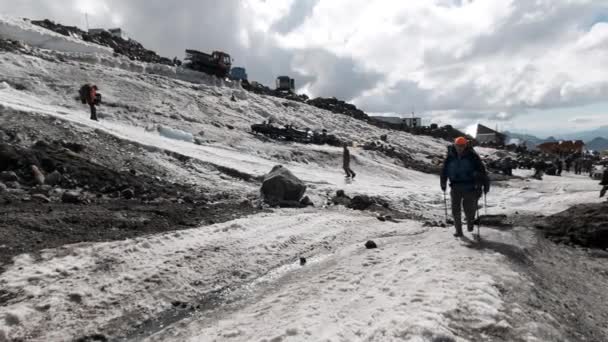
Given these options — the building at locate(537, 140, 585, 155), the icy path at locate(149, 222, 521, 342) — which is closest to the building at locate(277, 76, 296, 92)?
the building at locate(537, 140, 585, 155)

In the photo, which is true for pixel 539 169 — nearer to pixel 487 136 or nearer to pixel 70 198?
pixel 70 198

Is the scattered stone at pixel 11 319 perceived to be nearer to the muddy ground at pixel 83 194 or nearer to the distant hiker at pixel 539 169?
the muddy ground at pixel 83 194

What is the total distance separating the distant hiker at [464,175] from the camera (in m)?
7.59

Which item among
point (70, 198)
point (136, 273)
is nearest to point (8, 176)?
point (70, 198)

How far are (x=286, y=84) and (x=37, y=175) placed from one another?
46.3 m

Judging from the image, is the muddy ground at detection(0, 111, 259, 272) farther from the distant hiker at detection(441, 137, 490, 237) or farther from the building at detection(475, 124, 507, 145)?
the building at detection(475, 124, 507, 145)

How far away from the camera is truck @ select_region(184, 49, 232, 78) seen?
38562mm

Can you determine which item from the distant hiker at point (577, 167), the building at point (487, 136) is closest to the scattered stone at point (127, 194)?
the distant hiker at point (577, 167)

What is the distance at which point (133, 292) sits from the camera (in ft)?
19.0

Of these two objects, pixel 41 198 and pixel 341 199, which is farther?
pixel 341 199

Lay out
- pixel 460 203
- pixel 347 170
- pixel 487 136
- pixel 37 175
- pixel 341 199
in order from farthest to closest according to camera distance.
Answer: pixel 487 136 → pixel 347 170 → pixel 341 199 → pixel 37 175 → pixel 460 203

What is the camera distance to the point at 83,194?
1009 centimetres

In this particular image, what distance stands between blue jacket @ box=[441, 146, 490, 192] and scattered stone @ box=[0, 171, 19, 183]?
8.90 metres

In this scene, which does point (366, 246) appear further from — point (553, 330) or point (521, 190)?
point (521, 190)
